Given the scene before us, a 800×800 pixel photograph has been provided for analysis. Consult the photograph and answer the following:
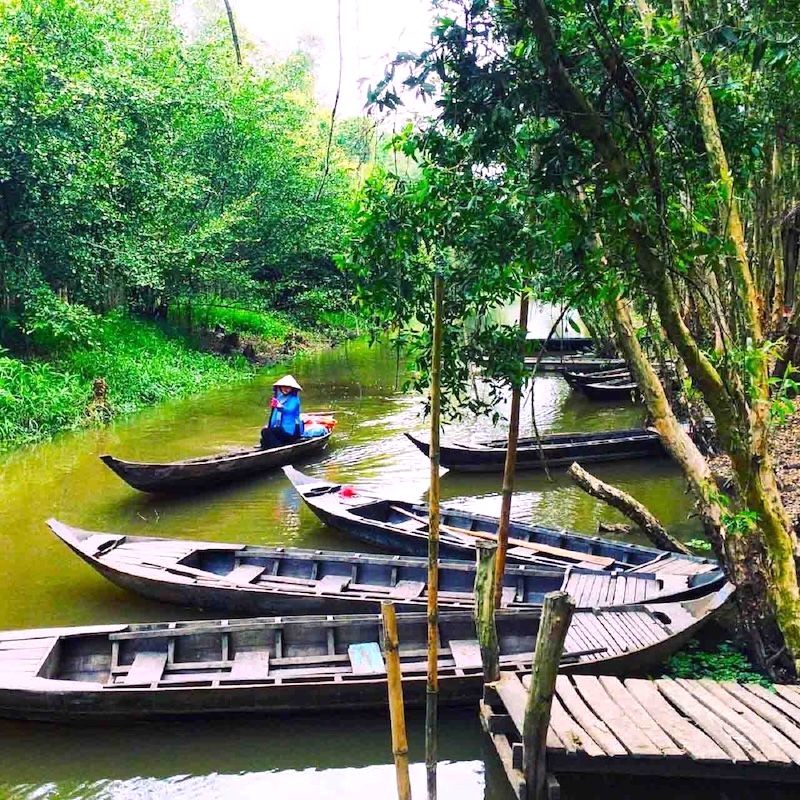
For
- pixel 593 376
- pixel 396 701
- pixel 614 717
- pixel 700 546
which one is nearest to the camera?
pixel 396 701

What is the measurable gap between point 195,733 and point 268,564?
2506 millimetres

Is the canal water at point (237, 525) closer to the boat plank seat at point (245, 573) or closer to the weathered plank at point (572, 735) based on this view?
the boat plank seat at point (245, 573)

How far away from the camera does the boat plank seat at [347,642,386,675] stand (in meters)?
5.66

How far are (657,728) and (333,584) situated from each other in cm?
375

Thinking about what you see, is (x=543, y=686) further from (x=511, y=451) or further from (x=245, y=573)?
(x=245, y=573)

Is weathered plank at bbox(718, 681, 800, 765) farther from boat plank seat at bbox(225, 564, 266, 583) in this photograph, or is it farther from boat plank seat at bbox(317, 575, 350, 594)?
boat plank seat at bbox(225, 564, 266, 583)

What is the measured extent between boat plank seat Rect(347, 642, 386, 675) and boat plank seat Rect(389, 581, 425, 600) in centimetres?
92

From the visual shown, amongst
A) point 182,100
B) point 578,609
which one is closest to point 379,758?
point 578,609

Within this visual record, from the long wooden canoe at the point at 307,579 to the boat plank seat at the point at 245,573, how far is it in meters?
0.01

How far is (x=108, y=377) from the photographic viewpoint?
671 inches

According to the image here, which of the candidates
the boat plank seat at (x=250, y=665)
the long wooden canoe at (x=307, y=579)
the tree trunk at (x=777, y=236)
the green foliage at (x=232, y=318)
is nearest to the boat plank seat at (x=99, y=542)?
the long wooden canoe at (x=307, y=579)

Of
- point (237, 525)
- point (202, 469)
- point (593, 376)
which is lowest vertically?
point (237, 525)

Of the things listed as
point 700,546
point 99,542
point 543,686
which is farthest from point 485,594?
point 700,546

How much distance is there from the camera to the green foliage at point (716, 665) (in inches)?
229
